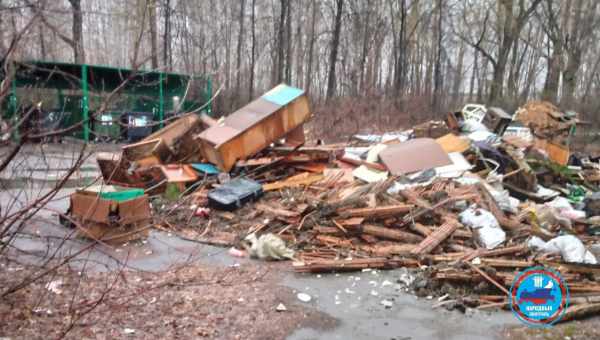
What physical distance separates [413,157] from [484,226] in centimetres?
289

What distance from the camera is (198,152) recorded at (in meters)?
10.0

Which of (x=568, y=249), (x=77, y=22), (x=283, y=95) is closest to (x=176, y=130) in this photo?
(x=283, y=95)

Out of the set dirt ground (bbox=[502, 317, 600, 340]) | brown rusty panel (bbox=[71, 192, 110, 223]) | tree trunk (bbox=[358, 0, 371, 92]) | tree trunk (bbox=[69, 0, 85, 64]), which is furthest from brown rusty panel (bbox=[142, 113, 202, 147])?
tree trunk (bbox=[358, 0, 371, 92])

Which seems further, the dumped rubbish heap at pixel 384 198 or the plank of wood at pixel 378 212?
the plank of wood at pixel 378 212

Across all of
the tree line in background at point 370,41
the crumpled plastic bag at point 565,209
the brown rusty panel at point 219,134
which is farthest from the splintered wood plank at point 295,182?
the tree line in background at point 370,41

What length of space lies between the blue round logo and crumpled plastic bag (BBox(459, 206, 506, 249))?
3.12 feet

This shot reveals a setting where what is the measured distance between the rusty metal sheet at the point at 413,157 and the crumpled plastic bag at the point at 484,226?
2021 millimetres

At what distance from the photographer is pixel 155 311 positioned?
4.18m

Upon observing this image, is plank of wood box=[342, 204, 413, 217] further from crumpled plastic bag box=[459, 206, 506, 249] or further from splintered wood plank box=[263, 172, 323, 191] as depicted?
splintered wood plank box=[263, 172, 323, 191]

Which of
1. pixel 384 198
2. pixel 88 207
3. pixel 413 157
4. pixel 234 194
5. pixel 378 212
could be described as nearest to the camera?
pixel 88 207

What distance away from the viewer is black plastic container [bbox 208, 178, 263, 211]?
762 cm

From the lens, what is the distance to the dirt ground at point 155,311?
3668mm

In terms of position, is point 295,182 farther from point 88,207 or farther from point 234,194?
point 88,207

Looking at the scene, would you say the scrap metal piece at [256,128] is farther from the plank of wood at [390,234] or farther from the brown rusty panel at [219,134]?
the plank of wood at [390,234]
